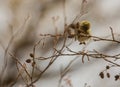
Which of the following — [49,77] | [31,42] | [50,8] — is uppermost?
[50,8]

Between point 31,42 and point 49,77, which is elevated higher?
point 31,42

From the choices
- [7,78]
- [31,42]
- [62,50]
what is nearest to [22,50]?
[31,42]

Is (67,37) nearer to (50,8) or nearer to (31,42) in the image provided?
(31,42)

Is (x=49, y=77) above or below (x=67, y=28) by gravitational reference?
below

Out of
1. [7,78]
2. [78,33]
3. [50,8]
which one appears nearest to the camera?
[78,33]

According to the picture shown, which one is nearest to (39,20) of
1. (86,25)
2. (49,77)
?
(49,77)

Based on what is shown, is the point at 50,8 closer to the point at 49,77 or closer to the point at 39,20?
the point at 39,20

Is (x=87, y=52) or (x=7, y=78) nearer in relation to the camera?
(x=87, y=52)

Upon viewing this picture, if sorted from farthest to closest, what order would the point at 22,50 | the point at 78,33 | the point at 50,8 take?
the point at 50,8 < the point at 22,50 < the point at 78,33

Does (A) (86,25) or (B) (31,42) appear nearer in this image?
(A) (86,25)
